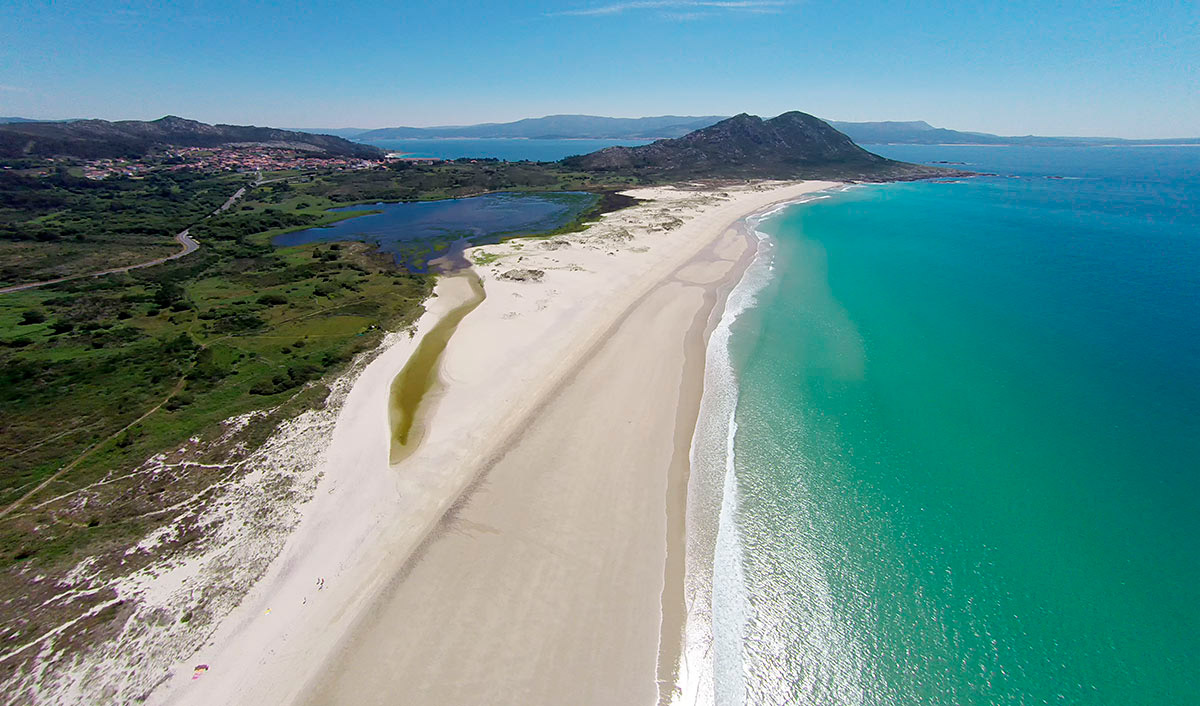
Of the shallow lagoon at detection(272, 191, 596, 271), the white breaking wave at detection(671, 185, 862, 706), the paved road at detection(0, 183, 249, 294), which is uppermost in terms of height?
the shallow lagoon at detection(272, 191, 596, 271)

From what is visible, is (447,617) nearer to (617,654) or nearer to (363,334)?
(617,654)

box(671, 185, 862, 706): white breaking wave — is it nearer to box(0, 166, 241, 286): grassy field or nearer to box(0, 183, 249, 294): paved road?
box(0, 183, 249, 294): paved road

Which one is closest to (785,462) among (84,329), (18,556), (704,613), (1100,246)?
(704,613)

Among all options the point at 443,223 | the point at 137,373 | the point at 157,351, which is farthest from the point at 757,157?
the point at 137,373

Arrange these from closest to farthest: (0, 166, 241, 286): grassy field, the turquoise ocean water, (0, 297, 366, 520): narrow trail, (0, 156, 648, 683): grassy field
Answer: the turquoise ocean water → (0, 156, 648, 683): grassy field → (0, 297, 366, 520): narrow trail → (0, 166, 241, 286): grassy field

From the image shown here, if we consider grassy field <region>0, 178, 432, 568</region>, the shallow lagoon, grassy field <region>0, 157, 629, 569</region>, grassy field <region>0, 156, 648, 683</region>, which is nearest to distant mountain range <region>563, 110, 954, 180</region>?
the shallow lagoon

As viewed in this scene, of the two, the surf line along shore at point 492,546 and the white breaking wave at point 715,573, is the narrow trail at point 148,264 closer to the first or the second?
the surf line along shore at point 492,546

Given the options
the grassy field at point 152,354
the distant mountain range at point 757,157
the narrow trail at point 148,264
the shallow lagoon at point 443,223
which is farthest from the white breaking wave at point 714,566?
the distant mountain range at point 757,157
